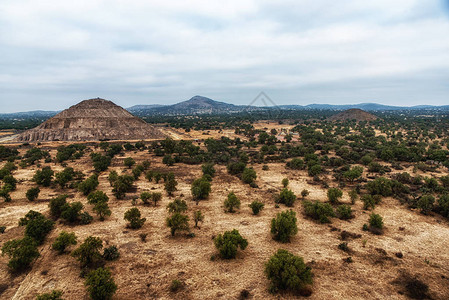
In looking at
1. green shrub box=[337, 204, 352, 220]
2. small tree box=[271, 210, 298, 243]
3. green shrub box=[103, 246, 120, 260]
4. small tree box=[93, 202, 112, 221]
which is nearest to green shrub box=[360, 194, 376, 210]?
green shrub box=[337, 204, 352, 220]

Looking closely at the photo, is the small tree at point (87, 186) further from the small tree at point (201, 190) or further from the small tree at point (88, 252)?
the small tree at point (88, 252)

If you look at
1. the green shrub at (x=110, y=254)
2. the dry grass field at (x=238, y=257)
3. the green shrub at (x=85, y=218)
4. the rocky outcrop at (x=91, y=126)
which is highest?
the rocky outcrop at (x=91, y=126)

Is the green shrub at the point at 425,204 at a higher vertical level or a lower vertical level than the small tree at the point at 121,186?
lower

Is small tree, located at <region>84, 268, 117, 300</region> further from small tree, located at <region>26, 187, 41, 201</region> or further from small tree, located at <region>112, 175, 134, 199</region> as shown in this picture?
small tree, located at <region>26, 187, 41, 201</region>

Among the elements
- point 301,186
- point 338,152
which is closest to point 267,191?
point 301,186

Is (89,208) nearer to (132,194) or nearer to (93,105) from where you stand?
(132,194)

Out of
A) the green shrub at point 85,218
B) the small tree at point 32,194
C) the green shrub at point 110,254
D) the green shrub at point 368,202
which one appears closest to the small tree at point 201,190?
the green shrub at point 85,218
